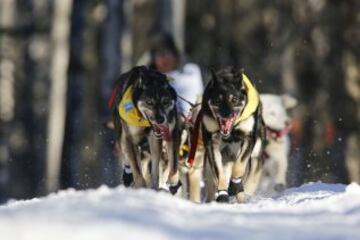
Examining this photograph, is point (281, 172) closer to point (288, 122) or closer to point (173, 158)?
point (288, 122)

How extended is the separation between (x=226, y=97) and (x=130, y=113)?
731 mm

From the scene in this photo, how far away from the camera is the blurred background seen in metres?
24.1

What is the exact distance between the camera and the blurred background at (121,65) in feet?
79.2

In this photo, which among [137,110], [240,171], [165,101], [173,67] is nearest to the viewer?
[165,101]

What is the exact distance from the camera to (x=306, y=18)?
27.4 metres

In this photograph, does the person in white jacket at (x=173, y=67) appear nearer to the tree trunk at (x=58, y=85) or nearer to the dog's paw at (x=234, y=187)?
the dog's paw at (x=234, y=187)

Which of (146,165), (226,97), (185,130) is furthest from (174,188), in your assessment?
(226,97)

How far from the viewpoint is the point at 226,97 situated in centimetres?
878

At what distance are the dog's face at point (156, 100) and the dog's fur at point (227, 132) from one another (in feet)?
0.88

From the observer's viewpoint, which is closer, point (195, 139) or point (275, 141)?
point (195, 139)

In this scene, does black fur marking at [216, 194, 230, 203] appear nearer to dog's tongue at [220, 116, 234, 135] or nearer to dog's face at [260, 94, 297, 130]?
dog's tongue at [220, 116, 234, 135]

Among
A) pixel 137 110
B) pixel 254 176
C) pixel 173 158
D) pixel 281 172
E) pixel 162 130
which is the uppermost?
pixel 137 110

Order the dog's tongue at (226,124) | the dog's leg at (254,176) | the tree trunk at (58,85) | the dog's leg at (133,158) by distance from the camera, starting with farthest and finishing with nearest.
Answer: the tree trunk at (58,85) < the dog's leg at (254,176) < the dog's leg at (133,158) < the dog's tongue at (226,124)

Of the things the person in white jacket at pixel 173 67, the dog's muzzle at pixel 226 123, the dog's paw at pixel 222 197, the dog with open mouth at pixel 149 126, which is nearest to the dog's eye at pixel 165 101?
the dog with open mouth at pixel 149 126
